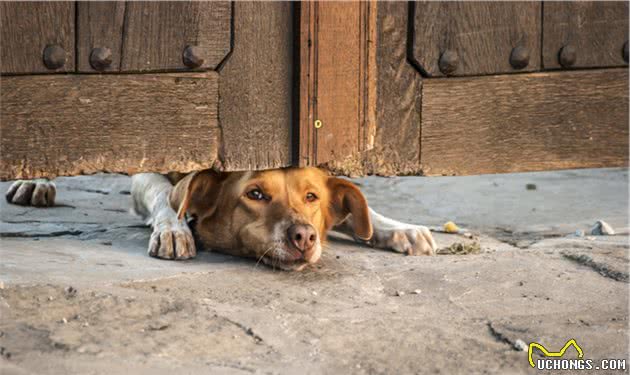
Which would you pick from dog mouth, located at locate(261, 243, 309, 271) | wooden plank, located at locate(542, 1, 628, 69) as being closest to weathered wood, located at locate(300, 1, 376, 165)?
dog mouth, located at locate(261, 243, 309, 271)

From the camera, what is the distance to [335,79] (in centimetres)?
376

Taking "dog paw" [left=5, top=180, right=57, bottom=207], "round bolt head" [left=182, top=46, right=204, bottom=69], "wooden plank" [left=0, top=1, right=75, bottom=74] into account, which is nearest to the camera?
"wooden plank" [left=0, top=1, right=75, bottom=74]

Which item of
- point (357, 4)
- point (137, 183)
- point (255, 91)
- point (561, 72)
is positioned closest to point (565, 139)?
point (561, 72)

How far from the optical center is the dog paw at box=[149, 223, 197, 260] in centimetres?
385

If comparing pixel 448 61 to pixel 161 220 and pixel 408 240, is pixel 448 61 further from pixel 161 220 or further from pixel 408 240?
pixel 161 220

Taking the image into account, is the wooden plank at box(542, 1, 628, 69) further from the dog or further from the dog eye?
the dog eye

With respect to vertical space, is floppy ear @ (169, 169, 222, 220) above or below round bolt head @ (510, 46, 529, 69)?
below

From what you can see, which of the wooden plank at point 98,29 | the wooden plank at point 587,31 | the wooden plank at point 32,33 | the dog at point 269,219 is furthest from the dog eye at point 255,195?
the wooden plank at point 587,31

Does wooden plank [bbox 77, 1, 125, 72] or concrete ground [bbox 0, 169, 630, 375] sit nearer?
concrete ground [bbox 0, 169, 630, 375]

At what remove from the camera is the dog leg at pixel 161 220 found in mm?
3863

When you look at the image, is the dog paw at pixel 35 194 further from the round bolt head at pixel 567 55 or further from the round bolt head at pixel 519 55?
the round bolt head at pixel 567 55

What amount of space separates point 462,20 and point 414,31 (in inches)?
8.4

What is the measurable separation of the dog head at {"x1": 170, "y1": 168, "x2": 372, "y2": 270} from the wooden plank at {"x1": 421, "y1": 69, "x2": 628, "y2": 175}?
42 centimetres

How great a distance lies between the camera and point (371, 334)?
2922mm
